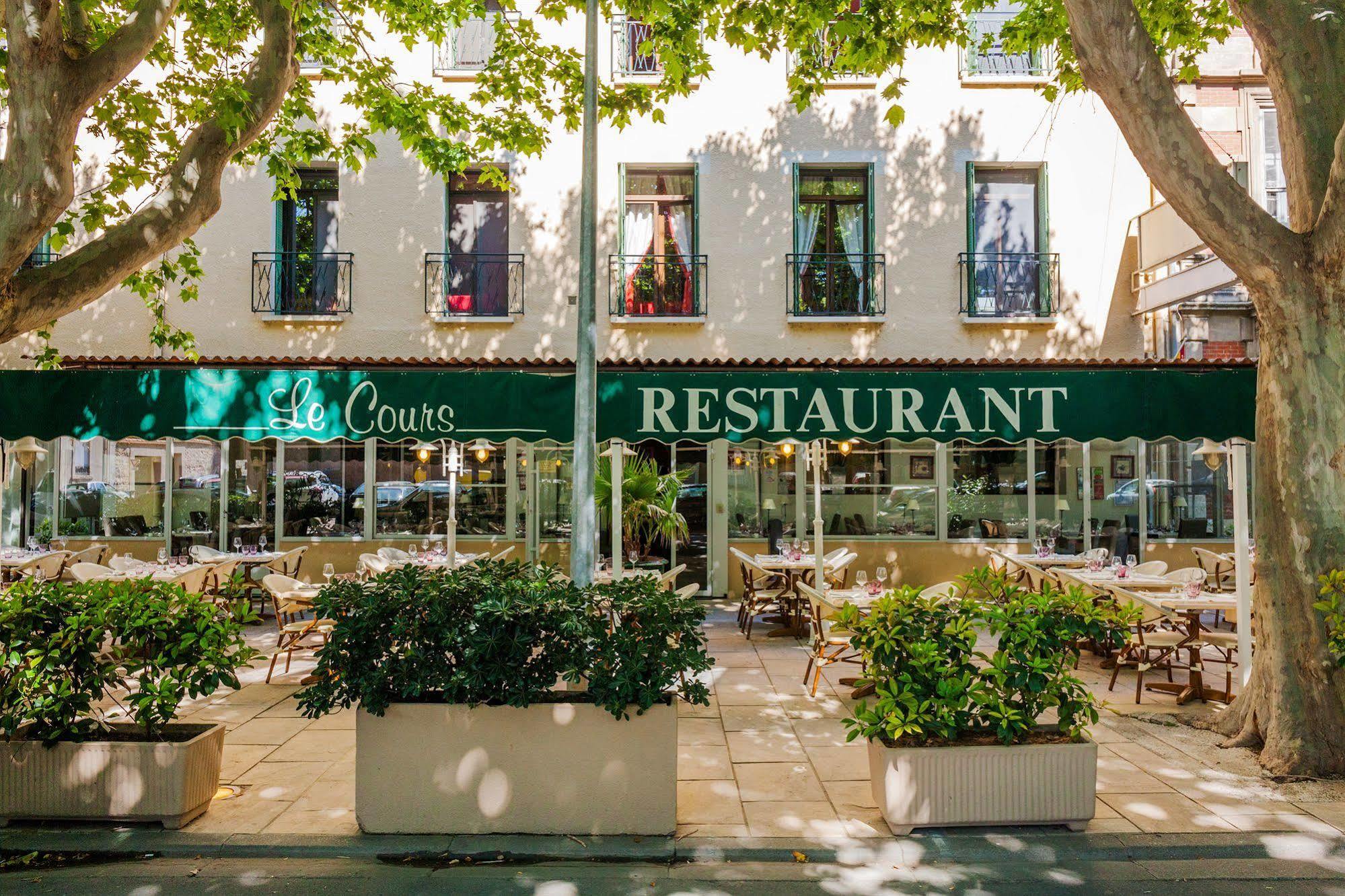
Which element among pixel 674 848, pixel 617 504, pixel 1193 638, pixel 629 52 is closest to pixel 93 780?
pixel 674 848

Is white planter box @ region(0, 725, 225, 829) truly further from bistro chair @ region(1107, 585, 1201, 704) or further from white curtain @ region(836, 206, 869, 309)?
white curtain @ region(836, 206, 869, 309)

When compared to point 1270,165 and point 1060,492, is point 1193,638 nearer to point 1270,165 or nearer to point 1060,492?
point 1060,492

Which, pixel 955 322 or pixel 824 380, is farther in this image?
pixel 955 322

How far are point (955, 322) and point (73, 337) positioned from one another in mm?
12728

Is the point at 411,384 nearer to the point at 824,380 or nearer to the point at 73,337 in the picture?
the point at 824,380

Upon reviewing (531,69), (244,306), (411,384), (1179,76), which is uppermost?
(531,69)

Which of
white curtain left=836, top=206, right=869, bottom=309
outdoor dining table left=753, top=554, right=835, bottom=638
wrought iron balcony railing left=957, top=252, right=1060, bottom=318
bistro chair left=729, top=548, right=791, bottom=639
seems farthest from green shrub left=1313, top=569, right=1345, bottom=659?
white curtain left=836, top=206, right=869, bottom=309

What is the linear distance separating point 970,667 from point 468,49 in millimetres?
11629

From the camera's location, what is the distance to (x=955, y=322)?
41.9 feet

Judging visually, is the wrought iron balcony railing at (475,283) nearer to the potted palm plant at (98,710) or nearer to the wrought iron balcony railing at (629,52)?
the wrought iron balcony railing at (629,52)

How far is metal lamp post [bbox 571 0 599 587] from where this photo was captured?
5.69 metres

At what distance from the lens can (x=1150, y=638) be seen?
25.7 feet

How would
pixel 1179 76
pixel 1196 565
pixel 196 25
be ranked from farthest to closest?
pixel 1196 565 < pixel 196 25 < pixel 1179 76

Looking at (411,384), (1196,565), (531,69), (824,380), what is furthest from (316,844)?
(1196,565)
